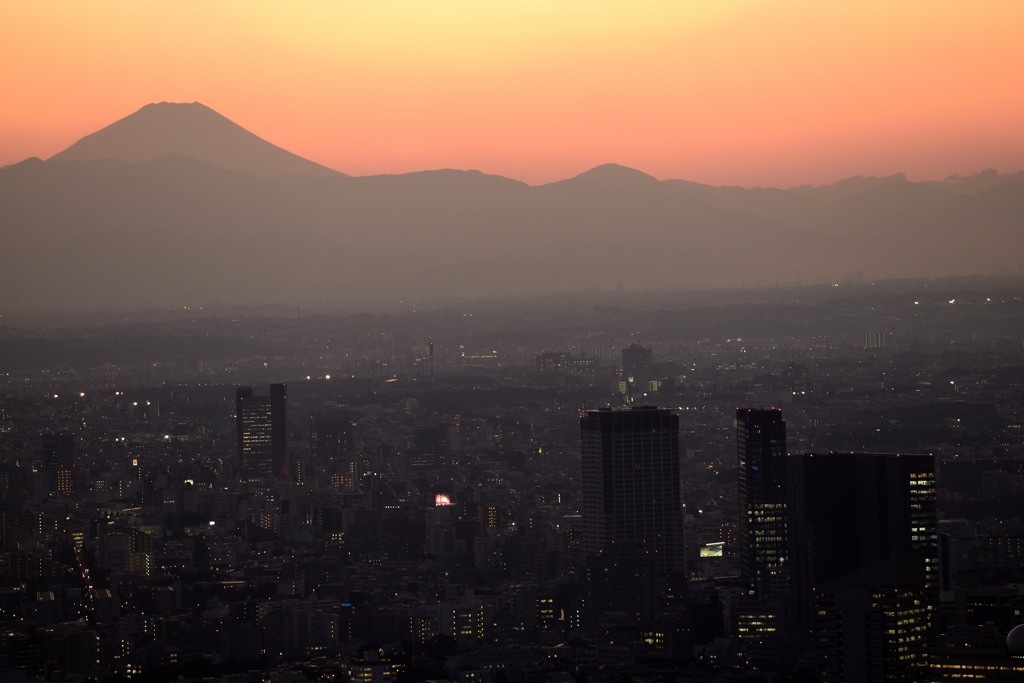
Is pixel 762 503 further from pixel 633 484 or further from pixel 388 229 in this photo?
pixel 388 229

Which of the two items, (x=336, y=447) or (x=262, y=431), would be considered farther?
(x=336, y=447)

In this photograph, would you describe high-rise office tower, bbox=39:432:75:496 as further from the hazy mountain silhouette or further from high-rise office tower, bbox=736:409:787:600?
high-rise office tower, bbox=736:409:787:600

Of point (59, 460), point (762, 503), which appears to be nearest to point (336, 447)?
point (59, 460)

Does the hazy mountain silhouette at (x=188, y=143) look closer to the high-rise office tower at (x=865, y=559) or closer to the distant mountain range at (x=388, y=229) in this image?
the distant mountain range at (x=388, y=229)

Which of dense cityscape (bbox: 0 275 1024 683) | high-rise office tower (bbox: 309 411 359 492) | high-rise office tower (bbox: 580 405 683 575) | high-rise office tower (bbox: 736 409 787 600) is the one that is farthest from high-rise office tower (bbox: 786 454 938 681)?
high-rise office tower (bbox: 309 411 359 492)

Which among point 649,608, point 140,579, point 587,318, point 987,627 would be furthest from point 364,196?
point 987,627

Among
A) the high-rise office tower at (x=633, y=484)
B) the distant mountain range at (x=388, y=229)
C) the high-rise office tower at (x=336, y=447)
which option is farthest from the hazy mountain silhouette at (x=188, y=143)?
the high-rise office tower at (x=633, y=484)

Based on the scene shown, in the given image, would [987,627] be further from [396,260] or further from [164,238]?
[396,260]
